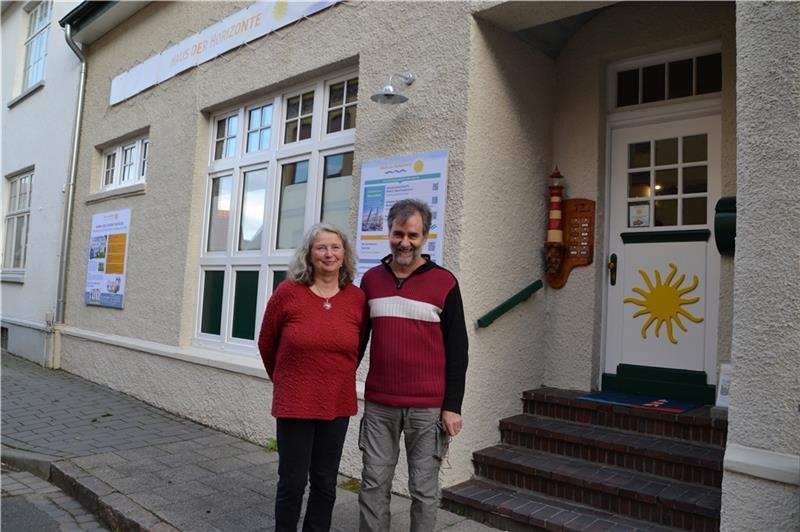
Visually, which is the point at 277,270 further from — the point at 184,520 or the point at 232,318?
the point at 184,520

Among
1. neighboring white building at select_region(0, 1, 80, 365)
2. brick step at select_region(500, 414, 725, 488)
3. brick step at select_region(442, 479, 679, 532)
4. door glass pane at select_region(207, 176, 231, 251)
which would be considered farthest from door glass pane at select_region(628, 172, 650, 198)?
neighboring white building at select_region(0, 1, 80, 365)

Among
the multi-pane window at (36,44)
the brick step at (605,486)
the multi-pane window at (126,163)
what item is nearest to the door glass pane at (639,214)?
the brick step at (605,486)

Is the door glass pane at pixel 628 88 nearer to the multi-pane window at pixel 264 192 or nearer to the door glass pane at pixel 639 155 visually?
the door glass pane at pixel 639 155

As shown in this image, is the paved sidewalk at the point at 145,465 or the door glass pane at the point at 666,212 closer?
the paved sidewalk at the point at 145,465

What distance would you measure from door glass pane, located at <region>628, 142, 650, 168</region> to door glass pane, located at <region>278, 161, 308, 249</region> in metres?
2.94

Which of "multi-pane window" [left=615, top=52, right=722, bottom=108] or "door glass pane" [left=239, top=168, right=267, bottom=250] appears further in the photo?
"door glass pane" [left=239, top=168, right=267, bottom=250]

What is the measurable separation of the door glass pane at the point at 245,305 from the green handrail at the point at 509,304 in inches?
108

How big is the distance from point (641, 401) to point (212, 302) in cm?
454

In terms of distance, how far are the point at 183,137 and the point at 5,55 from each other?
28.4 feet

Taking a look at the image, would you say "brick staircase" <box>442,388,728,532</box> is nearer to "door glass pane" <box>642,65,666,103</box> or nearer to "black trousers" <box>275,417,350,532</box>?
"black trousers" <box>275,417,350,532</box>

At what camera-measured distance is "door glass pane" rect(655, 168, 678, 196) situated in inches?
197

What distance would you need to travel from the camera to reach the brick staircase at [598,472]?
373cm

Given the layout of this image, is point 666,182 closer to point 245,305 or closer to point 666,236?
point 666,236

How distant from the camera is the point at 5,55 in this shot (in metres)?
13.3
